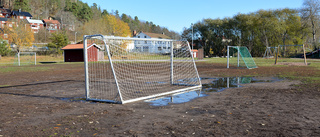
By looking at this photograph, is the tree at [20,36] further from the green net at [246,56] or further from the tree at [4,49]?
the green net at [246,56]

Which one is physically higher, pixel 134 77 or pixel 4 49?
pixel 4 49

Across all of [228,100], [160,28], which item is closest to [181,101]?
[228,100]

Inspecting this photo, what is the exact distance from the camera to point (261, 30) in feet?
173

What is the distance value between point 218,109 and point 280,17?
51959 mm

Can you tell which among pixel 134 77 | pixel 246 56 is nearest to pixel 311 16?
pixel 246 56

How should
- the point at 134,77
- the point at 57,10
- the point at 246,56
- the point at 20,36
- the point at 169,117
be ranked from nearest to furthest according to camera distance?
the point at 169,117 < the point at 134,77 < the point at 246,56 < the point at 20,36 < the point at 57,10

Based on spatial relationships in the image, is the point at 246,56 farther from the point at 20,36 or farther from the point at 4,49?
the point at 20,36

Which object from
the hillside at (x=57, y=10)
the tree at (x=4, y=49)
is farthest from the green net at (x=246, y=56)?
the hillside at (x=57, y=10)

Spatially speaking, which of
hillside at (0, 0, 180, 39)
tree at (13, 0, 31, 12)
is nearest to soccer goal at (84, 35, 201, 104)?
hillside at (0, 0, 180, 39)

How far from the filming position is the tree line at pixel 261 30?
162 feet

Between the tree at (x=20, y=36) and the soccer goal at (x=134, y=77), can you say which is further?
the tree at (x=20, y=36)

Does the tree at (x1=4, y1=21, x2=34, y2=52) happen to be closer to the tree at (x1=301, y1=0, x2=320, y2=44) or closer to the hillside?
the hillside

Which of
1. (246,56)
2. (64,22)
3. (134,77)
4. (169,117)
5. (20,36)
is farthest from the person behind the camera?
(64,22)

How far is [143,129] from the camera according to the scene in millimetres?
4664
